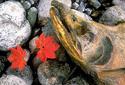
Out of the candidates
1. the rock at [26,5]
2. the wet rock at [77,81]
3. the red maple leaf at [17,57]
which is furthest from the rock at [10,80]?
the rock at [26,5]

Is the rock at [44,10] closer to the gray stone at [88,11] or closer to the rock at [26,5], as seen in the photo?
the rock at [26,5]

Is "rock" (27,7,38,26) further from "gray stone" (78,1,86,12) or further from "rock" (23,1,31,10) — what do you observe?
"gray stone" (78,1,86,12)

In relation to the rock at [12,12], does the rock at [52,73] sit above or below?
below

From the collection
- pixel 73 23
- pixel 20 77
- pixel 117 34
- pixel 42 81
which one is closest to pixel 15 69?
pixel 20 77

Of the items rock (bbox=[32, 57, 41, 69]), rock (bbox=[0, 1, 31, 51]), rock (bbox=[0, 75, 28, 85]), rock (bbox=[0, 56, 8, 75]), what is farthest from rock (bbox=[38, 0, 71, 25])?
rock (bbox=[0, 75, 28, 85])

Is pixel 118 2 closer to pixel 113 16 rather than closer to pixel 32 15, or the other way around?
pixel 113 16

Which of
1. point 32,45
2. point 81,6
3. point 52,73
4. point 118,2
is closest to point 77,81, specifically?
point 52,73
